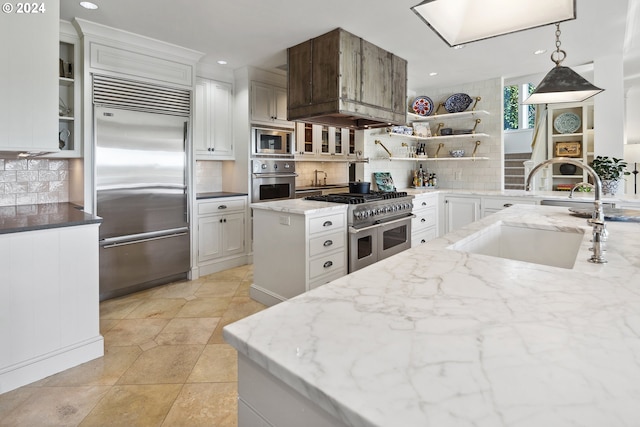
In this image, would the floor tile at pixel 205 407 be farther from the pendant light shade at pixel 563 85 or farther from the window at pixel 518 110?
the window at pixel 518 110

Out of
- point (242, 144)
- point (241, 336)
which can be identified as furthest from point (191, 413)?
point (242, 144)

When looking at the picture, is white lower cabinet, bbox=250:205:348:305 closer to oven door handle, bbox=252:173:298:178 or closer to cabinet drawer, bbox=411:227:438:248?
oven door handle, bbox=252:173:298:178

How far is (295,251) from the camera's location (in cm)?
290

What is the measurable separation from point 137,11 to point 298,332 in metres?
3.25

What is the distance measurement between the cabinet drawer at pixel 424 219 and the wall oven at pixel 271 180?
1.66m

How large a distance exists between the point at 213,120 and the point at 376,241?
247 centimetres

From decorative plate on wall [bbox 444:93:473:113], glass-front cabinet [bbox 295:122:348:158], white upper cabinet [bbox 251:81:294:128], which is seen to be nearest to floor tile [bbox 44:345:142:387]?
white upper cabinet [bbox 251:81:294:128]

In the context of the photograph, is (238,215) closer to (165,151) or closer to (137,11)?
(165,151)

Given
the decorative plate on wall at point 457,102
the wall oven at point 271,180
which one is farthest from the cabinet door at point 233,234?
the decorative plate on wall at point 457,102

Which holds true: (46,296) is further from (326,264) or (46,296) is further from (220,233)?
(220,233)

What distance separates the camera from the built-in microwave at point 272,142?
14.4 ft

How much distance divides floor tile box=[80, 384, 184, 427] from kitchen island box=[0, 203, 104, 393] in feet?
1.58

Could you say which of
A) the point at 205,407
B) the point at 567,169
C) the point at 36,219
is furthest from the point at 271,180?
the point at 567,169

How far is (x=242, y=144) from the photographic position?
4.43 m
